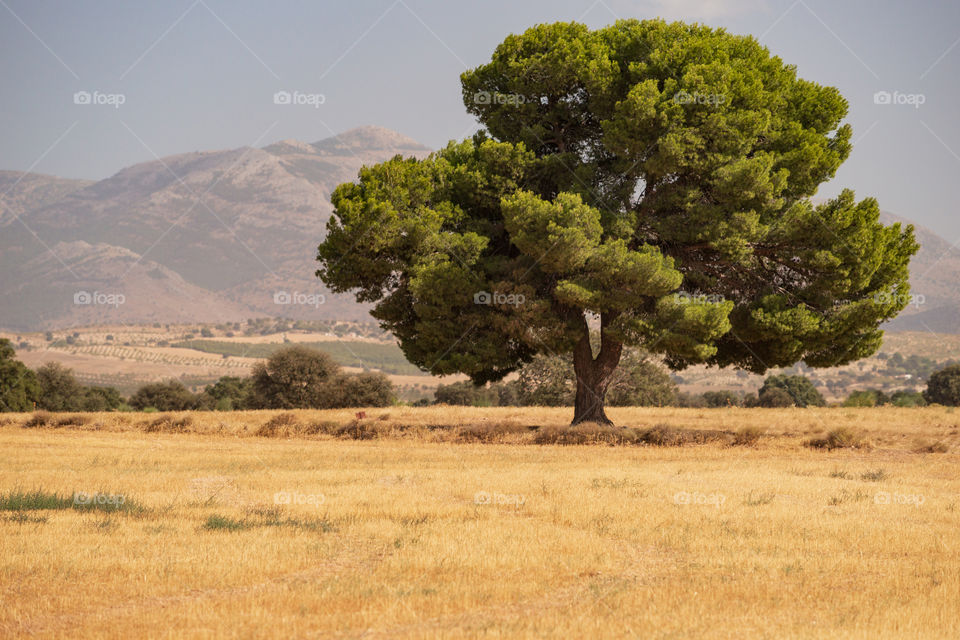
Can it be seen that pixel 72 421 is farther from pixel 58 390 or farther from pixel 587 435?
pixel 58 390

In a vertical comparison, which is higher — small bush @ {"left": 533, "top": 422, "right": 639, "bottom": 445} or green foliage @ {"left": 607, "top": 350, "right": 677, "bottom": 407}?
green foliage @ {"left": 607, "top": 350, "right": 677, "bottom": 407}

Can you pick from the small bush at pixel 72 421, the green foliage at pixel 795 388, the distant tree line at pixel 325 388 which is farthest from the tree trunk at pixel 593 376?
the green foliage at pixel 795 388

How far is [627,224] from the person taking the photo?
Answer: 96.2 feet

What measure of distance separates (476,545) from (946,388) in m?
81.8

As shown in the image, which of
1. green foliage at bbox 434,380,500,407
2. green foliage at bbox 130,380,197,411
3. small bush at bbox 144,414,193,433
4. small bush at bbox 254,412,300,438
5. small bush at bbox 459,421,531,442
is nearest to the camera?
small bush at bbox 459,421,531,442

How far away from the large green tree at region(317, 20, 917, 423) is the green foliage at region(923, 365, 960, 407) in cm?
5690

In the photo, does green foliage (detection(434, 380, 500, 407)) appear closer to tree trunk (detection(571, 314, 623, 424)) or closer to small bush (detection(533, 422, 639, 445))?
tree trunk (detection(571, 314, 623, 424))

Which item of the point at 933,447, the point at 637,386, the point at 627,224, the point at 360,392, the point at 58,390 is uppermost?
the point at 627,224

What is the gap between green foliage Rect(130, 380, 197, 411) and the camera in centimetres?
7694

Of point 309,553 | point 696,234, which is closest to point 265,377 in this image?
point 696,234

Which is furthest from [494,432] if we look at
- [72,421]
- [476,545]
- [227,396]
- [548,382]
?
[227,396]

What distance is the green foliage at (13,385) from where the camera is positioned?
65.0 metres

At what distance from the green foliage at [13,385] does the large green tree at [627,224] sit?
44.4m

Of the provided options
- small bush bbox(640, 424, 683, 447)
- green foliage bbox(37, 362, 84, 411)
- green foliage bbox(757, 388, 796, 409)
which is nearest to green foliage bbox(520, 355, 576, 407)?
green foliage bbox(757, 388, 796, 409)
